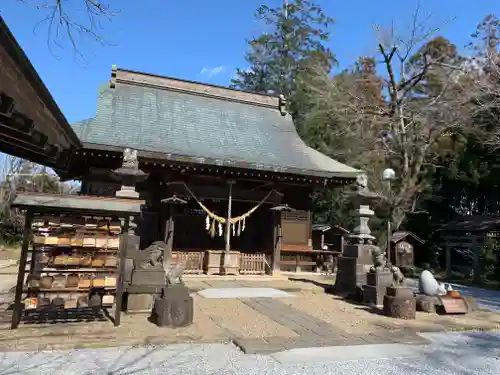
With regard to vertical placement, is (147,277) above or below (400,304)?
above

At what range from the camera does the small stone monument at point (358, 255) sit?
9.25 m

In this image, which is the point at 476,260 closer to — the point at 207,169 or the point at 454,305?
the point at 454,305

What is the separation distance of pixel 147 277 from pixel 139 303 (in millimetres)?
453

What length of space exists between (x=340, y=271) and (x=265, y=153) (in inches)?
218

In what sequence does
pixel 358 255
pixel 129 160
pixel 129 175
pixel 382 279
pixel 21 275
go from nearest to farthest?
pixel 21 275
pixel 382 279
pixel 129 175
pixel 129 160
pixel 358 255

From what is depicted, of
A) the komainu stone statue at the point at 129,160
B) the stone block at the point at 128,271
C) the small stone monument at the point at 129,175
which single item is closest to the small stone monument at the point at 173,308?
the stone block at the point at 128,271

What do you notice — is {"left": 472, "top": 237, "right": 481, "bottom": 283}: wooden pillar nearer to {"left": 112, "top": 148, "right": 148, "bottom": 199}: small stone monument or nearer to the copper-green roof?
the copper-green roof

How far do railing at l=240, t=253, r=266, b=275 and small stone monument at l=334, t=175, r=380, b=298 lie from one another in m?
3.71

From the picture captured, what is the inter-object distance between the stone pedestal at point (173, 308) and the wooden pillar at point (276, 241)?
7630mm

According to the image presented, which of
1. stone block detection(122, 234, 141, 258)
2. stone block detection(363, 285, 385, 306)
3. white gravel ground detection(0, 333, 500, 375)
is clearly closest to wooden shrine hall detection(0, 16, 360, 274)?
stone block detection(122, 234, 141, 258)

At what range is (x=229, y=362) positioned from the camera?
170 inches

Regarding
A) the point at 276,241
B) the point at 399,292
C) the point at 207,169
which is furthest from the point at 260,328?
the point at 276,241

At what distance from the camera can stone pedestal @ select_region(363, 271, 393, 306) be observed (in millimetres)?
8242

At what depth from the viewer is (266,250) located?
1395 cm
